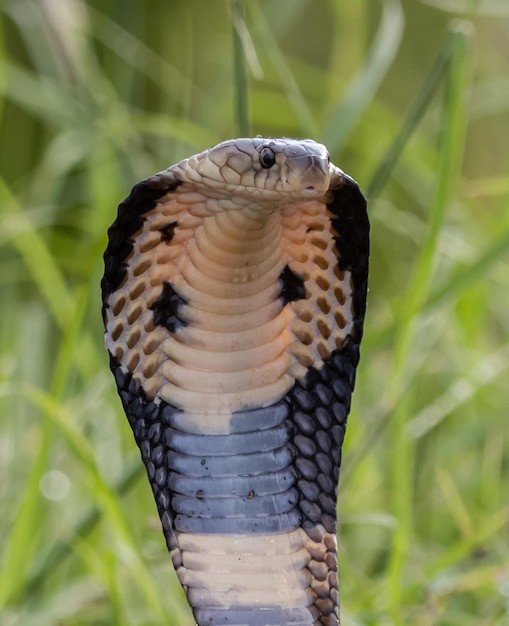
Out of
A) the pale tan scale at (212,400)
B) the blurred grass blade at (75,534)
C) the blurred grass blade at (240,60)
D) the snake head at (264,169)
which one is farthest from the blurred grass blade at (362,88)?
the snake head at (264,169)

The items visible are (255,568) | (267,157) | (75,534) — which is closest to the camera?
(267,157)

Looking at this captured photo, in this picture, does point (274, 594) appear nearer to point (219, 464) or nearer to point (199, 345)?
point (219, 464)

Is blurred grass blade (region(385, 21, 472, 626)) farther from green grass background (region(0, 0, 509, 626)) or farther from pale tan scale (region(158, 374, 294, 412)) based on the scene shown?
pale tan scale (region(158, 374, 294, 412))

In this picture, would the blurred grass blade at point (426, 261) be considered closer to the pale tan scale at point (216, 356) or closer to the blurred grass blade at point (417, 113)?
the blurred grass blade at point (417, 113)

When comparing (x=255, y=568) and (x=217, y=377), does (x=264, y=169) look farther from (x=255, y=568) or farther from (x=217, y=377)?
(x=255, y=568)

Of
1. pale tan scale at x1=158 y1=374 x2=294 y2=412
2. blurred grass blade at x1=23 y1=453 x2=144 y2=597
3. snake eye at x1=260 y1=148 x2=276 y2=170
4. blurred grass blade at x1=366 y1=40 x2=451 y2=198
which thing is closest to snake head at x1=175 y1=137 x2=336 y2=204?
snake eye at x1=260 y1=148 x2=276 y2=170

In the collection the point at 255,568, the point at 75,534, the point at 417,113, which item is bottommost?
the point at 75,534

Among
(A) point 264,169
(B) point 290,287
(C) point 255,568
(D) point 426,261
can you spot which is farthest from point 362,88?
(C) point 255,568

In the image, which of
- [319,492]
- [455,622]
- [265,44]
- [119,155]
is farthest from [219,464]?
[119,155]
